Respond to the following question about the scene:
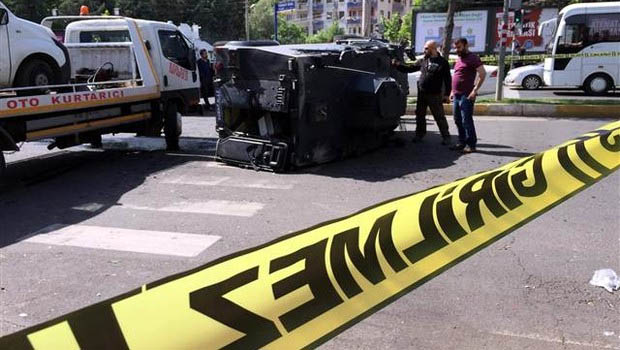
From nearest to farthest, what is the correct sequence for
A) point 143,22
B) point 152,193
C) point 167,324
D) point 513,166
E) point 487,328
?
point 167,324
point 513,166
point 487,328
point 152,193
point 143,22

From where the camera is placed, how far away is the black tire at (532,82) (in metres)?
22.0

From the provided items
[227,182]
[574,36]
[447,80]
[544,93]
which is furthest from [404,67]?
[544,93]

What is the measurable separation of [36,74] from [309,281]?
7.24 m

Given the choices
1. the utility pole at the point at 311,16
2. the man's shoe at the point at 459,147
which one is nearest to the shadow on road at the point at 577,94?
the man's shoe at the point at 459,147

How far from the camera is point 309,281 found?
5.30 feet

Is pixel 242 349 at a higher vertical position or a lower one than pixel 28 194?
higher

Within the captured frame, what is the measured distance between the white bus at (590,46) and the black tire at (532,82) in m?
3.33

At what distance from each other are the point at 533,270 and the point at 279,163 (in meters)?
4.17

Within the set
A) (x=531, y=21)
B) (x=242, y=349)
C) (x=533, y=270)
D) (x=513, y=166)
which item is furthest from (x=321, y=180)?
(x=531, y=21)

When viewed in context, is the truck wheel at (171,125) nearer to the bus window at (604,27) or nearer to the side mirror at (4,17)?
the side mirror at (4,17)

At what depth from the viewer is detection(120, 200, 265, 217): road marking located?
19.7ft

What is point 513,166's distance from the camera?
2607 millimetres

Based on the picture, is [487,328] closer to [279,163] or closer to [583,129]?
[279,163]

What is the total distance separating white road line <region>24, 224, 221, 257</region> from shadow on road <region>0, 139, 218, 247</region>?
0.29 metres
